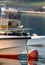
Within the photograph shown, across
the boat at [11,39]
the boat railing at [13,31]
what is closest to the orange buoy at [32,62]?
the boat at [11,39]

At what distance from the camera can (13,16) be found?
18.4 metres

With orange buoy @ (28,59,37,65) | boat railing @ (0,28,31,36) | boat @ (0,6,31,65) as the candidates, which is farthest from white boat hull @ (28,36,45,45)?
orange buoy @ (28,59,37,65)

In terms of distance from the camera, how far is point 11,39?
17.1m

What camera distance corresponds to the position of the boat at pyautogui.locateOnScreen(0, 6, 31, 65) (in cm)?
1708

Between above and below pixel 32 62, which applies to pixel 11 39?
above

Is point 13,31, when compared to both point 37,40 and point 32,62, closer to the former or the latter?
point 32,62

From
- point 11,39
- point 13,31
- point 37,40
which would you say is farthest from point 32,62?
point 37,40

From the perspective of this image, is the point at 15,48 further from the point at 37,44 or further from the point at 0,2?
the point at 37,44

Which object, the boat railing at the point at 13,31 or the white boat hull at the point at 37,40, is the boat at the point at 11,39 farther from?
the white boat hull at the point at 37,40

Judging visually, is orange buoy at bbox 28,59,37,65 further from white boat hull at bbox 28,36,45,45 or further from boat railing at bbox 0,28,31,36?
white boat hull at bbox 28,36,45,45

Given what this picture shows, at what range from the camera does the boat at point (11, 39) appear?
17.1 metres

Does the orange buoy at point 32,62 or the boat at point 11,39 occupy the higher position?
the boat at point 11,39

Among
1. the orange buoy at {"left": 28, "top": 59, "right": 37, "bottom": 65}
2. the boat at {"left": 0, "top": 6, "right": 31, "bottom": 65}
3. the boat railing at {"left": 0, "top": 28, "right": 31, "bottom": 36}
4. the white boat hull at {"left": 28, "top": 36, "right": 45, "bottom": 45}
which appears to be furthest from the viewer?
the white boat hull at {"left": 28, "top": 36, "right": 45, "bottom": 45}

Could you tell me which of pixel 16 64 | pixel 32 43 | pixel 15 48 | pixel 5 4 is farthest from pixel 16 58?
pixel 32 43
